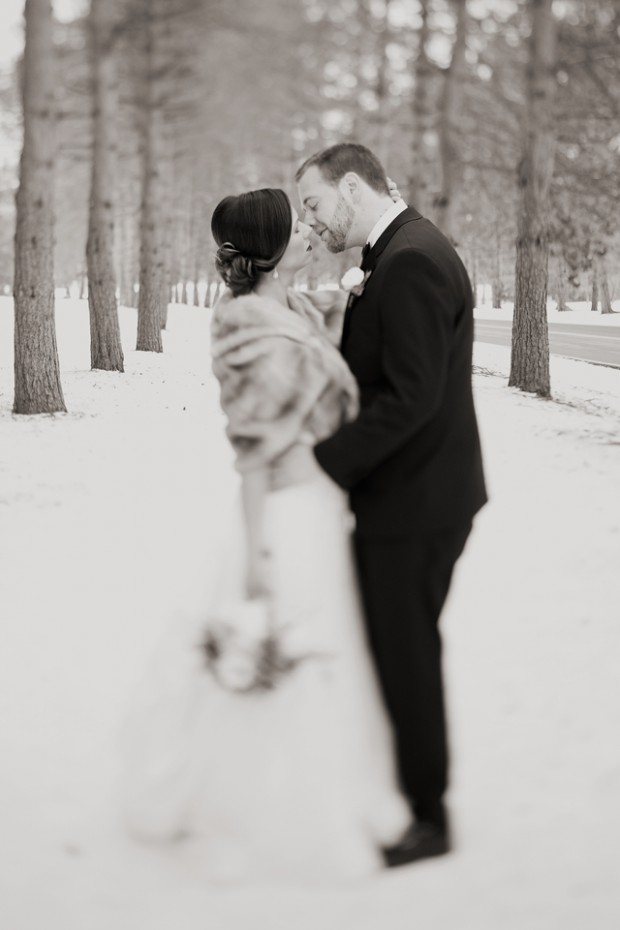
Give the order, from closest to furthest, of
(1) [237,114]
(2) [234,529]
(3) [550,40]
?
(2) [234,529] < (3) [550,40] < (1) [237,114]

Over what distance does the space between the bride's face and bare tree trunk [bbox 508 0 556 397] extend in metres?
10.9

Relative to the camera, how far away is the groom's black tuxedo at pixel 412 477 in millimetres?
2527

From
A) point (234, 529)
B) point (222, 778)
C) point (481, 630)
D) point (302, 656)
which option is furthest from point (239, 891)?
point (481, 630)

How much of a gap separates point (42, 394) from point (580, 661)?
26.1 ft

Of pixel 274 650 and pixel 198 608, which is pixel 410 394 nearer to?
pixel 274 650

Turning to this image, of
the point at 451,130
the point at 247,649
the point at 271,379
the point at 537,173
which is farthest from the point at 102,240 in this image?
the point at 247,649

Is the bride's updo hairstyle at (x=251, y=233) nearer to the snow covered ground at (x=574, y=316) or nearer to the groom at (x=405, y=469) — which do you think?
the groom at (x=405, y=469)

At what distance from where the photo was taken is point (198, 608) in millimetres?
2928

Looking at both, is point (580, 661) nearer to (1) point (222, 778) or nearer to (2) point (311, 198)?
(1) point (222, 778)

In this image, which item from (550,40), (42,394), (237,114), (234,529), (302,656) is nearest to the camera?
(302,656)

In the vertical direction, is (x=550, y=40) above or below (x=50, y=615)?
above

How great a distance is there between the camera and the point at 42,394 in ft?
34.9

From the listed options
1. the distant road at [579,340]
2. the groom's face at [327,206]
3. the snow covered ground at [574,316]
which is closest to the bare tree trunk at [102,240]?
the distant road at [579,340]

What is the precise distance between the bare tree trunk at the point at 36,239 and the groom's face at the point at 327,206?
→ 8456mm
